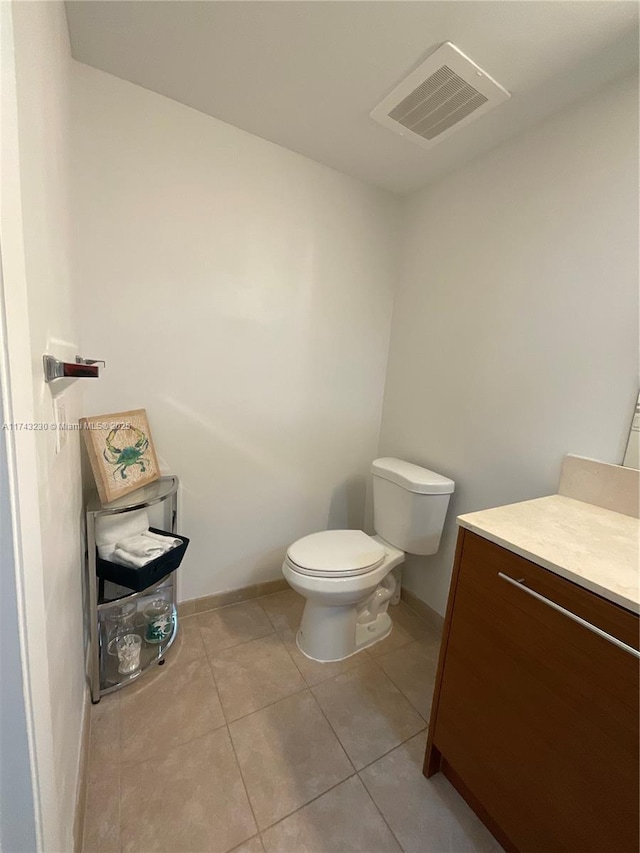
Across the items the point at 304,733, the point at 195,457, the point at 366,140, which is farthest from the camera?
the point at 195,457

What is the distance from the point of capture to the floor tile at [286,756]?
3.29 ft

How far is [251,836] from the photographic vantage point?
3.00 feet

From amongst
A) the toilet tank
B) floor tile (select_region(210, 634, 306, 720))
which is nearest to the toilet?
the toilet tank

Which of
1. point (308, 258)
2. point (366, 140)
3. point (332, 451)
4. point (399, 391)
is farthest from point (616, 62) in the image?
point (332, 451)

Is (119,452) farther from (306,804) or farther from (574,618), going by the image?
(574,618)

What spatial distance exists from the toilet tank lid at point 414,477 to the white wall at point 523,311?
0.33ft

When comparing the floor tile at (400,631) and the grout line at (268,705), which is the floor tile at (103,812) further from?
the floor tile at (400,631)

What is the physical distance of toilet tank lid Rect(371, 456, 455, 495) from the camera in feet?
4.97

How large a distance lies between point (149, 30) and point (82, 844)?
2.25 metres

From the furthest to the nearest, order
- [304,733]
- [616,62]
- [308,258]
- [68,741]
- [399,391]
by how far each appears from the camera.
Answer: [399,391]
[308,258]
[304,733]
[616,62]
[68,741]

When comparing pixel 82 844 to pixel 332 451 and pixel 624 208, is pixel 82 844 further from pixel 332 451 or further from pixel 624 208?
pixel 624 208

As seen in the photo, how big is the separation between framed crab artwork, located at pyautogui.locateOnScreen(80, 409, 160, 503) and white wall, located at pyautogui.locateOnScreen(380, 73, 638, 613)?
50.2 inches

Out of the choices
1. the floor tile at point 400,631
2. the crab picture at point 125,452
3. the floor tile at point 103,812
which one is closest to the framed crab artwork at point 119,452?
the crab picture at point 125,452

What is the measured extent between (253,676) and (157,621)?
1.50ft
